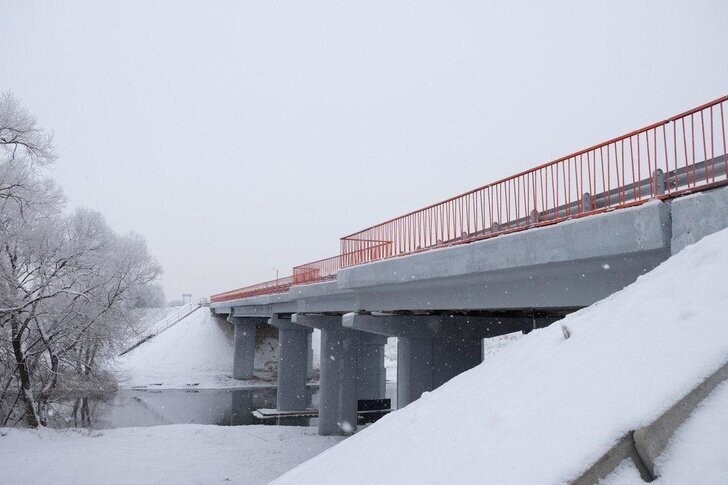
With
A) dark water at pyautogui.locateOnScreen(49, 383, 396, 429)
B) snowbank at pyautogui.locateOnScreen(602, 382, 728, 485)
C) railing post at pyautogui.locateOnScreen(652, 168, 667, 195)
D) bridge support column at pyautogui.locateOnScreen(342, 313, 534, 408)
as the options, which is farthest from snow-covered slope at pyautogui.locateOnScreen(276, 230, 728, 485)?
dark water at pyautogui.locateOnScreen(49, 383, 396, 429)

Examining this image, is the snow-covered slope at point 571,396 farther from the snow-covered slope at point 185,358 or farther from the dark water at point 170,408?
the snow-covered slope at point 185,358

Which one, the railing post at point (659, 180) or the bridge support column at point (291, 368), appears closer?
the railing post at point (659, 180)

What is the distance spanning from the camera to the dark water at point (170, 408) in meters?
24.8

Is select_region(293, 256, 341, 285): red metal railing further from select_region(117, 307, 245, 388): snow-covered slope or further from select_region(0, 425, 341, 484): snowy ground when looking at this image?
select_region(117, 307, 245, 388): snow-covered slope

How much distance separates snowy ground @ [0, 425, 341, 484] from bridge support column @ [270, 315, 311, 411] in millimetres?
8945

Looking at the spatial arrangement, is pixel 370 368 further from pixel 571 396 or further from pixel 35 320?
pixel 571 396

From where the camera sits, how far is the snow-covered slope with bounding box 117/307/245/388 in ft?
141

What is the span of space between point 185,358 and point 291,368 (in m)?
21.4

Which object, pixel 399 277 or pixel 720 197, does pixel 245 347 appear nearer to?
pixel 399 277

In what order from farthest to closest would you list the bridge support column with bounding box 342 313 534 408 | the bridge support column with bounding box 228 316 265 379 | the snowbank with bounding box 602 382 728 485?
the bridge support column with bounding box 228 316 265 379 < the bridge support column with bounding box 342 313 534 408 < the snowbank with bounding box 602 382 728 485

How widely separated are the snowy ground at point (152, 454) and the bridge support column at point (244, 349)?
A: 24439mm

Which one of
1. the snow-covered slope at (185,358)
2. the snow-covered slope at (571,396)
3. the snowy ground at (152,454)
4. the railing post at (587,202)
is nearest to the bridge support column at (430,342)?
the snowy ground at (152,454)

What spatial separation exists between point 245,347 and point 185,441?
2751cm

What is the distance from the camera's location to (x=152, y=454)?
16594 millimetres
